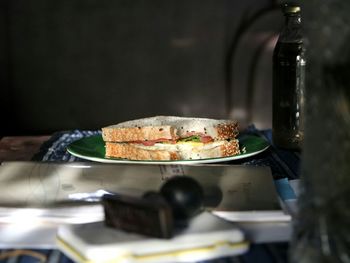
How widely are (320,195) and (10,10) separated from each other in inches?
62.6

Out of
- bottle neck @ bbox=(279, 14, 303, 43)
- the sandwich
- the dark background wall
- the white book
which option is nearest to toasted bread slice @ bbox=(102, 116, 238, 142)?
the sandwich

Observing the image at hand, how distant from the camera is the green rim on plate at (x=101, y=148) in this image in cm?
107

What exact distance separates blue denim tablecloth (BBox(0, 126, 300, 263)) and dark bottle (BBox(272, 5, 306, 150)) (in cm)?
3

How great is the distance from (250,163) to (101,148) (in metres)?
0.27

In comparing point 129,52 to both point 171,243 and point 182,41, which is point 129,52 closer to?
point 182,41

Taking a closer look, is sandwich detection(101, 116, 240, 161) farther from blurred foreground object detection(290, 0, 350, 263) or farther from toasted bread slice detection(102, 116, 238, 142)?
blurred foreground object detection(290, 0, 350, 263)

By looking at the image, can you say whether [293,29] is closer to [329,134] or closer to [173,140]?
[173,140]

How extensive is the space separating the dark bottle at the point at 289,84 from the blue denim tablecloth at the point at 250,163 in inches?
1.3

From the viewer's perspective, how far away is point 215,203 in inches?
28.6

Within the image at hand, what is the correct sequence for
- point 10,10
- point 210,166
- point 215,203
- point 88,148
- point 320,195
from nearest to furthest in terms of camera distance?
point 320,195
point 215,203
point 210,166
point 88,148
point 10,10

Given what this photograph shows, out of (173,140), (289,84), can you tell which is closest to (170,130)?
(173,140)

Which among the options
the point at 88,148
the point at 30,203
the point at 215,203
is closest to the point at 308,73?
the point at 215,203

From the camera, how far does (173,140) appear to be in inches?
44.4

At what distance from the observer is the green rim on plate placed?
1067mm
